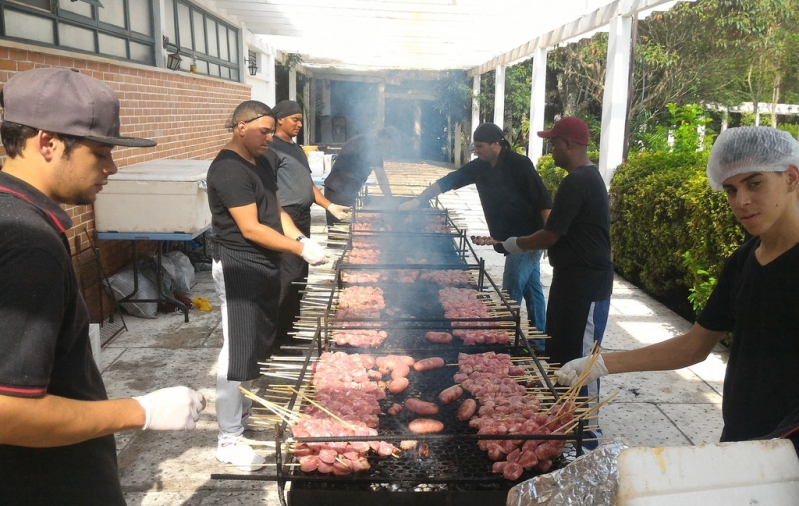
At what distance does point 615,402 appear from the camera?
17.3ft

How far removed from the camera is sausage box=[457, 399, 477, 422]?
3.20 meters

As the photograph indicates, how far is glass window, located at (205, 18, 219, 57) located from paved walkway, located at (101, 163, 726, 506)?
572 cm

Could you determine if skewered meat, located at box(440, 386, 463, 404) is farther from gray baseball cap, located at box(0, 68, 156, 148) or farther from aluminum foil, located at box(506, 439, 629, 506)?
gray baseball cap, located at box(0, 68, 156, 148)

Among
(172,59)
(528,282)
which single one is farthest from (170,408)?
(172,59)

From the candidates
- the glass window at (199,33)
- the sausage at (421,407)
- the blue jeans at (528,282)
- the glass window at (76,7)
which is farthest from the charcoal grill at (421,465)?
the glass window at (199,33)

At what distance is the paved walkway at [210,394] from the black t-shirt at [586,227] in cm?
123

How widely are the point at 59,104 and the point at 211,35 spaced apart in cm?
1130

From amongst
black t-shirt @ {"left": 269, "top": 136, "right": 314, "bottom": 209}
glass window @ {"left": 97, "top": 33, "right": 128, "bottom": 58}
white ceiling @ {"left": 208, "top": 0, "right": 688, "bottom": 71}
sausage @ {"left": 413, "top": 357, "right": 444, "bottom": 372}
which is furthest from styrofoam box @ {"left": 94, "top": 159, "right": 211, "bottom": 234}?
white ceiling @ {"left": 208, "top": 0, "right": 688, "bottom": 71}

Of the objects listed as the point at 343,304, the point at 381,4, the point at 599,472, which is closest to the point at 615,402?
the point at 343,304

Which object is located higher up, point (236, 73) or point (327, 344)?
point (236, 73)

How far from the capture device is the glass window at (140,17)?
26.3ft

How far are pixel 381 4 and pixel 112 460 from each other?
934cm

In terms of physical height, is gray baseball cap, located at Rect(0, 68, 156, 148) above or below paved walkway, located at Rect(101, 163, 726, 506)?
above

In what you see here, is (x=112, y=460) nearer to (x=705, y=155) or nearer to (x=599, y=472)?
(x=599, y=472)
